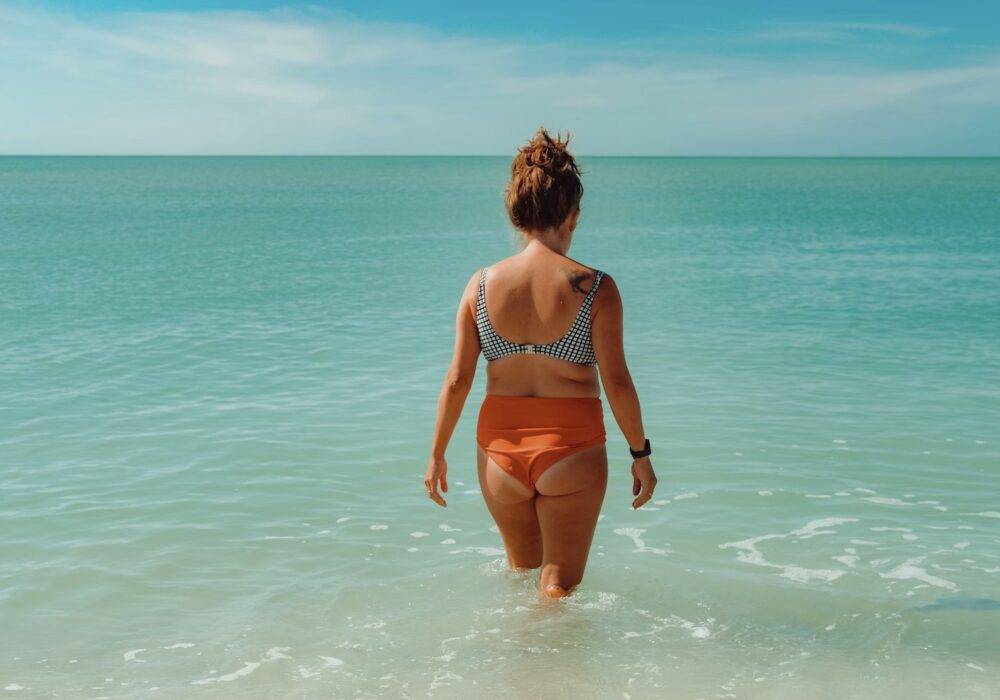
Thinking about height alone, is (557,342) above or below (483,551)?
above

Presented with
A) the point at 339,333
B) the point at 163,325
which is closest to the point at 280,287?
the point at 163,325

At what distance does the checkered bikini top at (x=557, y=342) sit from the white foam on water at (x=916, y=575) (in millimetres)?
2750

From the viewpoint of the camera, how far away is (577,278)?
416 cm

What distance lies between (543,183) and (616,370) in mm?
827

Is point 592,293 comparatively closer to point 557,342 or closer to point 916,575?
point 557,342

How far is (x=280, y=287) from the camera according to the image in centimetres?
2175

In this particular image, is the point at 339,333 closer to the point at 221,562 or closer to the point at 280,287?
the point at 280,287

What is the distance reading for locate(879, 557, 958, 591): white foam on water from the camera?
18.7 feet

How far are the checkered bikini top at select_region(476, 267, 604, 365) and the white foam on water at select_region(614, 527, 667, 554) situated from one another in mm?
2350

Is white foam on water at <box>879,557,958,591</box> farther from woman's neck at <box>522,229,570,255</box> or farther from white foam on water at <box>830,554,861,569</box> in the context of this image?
woman's neck at <box>522,229,570,255</box>

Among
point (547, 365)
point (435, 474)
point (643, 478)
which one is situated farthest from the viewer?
point (435, 474)

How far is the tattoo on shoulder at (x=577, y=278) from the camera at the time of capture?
415cm

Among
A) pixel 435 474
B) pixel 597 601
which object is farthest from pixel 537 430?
pixel 597 601

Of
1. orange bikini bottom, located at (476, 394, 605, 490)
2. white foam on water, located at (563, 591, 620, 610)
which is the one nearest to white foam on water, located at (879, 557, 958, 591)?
white foam on water, located at (563, 591, 620, 610)
